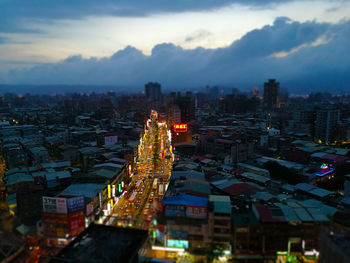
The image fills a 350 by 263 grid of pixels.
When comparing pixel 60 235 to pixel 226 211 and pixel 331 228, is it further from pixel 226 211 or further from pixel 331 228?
pixel 331 228

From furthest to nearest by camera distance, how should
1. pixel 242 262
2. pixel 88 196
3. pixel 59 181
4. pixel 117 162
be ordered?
pixel 117 162, pixel 59 181, pixel 88 196, pixel 242 262

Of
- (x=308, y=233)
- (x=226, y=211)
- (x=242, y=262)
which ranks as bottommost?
(x=242, y=262)

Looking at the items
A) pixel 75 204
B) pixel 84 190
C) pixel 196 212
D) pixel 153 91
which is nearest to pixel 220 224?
pixel 196 212

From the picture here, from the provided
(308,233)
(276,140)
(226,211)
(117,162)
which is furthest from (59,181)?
(276,140)

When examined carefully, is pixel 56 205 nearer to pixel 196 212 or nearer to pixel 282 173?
pixel 196 212

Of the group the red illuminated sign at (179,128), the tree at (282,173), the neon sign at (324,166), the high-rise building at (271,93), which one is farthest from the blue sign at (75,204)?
the high-rise building at (271,93)

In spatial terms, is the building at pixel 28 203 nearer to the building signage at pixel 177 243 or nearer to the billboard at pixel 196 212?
the building signage at pixel 177 243
